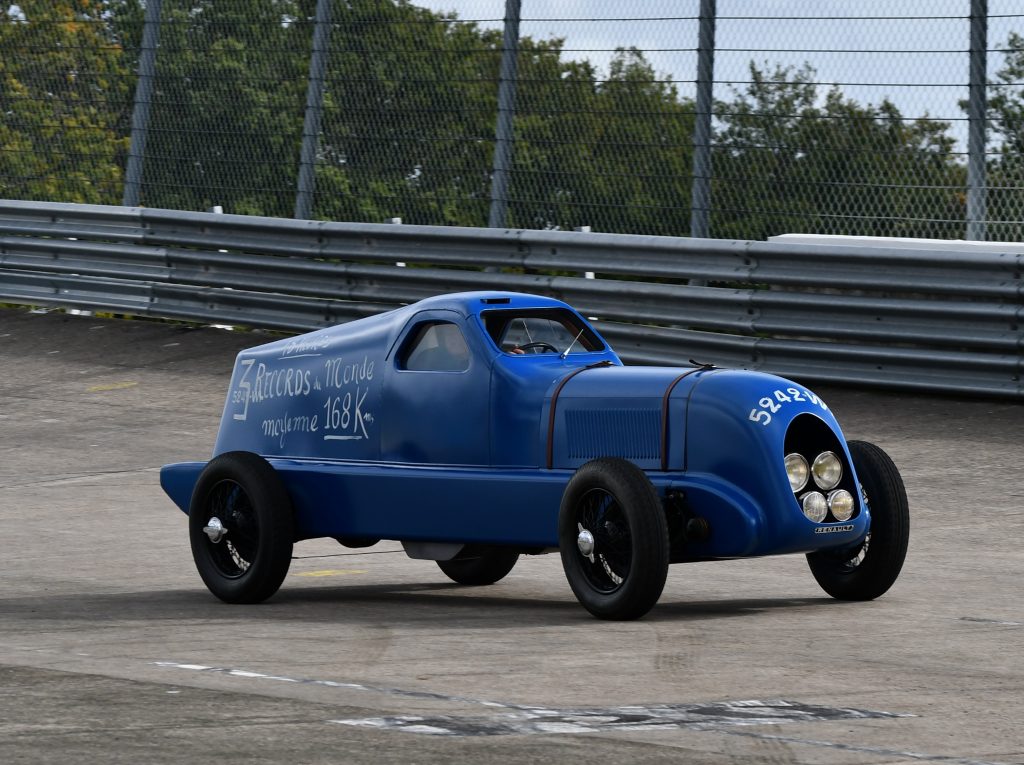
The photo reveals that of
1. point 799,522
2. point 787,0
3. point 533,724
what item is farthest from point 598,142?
point 533,724

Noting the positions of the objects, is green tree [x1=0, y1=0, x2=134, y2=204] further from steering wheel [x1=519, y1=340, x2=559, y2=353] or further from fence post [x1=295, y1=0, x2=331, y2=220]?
steering wheel [x1=519, y1=340, x2=559, y2=353]

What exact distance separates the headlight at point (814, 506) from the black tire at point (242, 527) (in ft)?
8.13

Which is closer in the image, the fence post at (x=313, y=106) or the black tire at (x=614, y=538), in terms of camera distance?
the black tire at (x=614, y=538)

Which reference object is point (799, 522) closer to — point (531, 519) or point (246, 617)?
point (531, 519)

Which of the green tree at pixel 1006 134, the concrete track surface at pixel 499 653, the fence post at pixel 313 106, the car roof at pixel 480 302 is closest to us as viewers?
the concrete track surface at pixel 499 653

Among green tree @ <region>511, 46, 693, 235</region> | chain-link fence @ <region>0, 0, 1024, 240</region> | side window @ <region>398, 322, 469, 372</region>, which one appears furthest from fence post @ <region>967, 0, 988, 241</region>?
side window @ <region>398, 322, 469, 372</region>

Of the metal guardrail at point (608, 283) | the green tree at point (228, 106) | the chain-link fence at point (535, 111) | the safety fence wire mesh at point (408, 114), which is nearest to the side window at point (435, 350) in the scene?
the metal guardrail at point (608, 283)

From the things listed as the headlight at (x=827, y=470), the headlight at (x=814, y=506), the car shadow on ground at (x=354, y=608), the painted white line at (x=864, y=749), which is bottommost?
the car shadow on ground at (x=354, y=608)

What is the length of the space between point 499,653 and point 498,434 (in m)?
1.60

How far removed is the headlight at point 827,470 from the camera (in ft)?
25.6

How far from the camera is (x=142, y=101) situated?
61.4 ft

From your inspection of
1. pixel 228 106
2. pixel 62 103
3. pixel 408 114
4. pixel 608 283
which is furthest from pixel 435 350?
pixel 62 103

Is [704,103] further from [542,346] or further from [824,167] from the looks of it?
[542,346]

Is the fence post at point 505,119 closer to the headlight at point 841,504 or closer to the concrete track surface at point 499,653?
A: the concrete track surface at point 499,653
